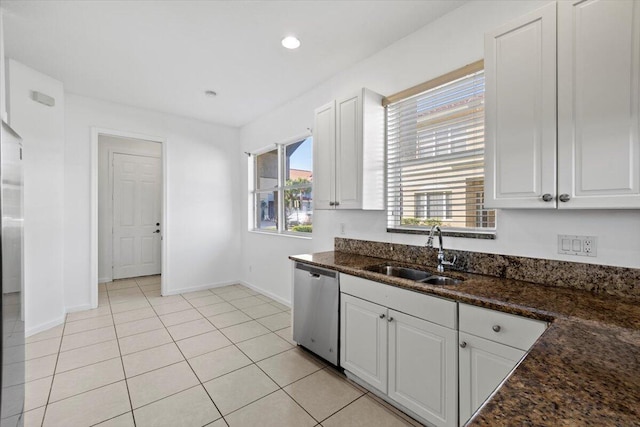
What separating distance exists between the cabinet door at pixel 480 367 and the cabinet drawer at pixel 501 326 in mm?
32

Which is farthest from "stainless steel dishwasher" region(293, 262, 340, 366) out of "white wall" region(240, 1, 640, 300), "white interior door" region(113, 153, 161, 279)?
"white interior door" region(113, 153, 161, 279)

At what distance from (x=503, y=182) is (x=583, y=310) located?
0.73 m

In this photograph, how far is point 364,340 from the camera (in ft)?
6.94

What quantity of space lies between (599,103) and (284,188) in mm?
3439

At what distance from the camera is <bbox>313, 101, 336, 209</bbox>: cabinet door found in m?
2.83

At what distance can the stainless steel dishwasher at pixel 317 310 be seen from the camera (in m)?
2.37

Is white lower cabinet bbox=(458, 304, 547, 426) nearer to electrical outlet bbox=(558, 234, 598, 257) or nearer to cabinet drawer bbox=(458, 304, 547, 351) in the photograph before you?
cabinet drawer bbox=(458, 304, 547, 351)

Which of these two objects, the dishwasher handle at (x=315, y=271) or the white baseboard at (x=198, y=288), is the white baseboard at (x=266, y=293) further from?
the dishwasher handle at (x=315, y=271)

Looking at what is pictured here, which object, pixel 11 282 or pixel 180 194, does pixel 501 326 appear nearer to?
pixel 11 282

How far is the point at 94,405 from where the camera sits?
79.3 inches

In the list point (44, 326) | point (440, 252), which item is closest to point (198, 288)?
point (44, 326)

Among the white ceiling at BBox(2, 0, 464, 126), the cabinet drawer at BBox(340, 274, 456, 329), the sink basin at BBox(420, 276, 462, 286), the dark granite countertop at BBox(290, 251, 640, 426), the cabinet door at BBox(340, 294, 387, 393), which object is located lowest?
the cabinet door at BBox(340, 294, 387, 393)

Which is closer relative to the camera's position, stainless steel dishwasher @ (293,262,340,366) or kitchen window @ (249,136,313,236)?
stainless steel dishwasher @ (293,262,340,366)

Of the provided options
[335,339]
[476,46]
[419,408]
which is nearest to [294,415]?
[335,339]
